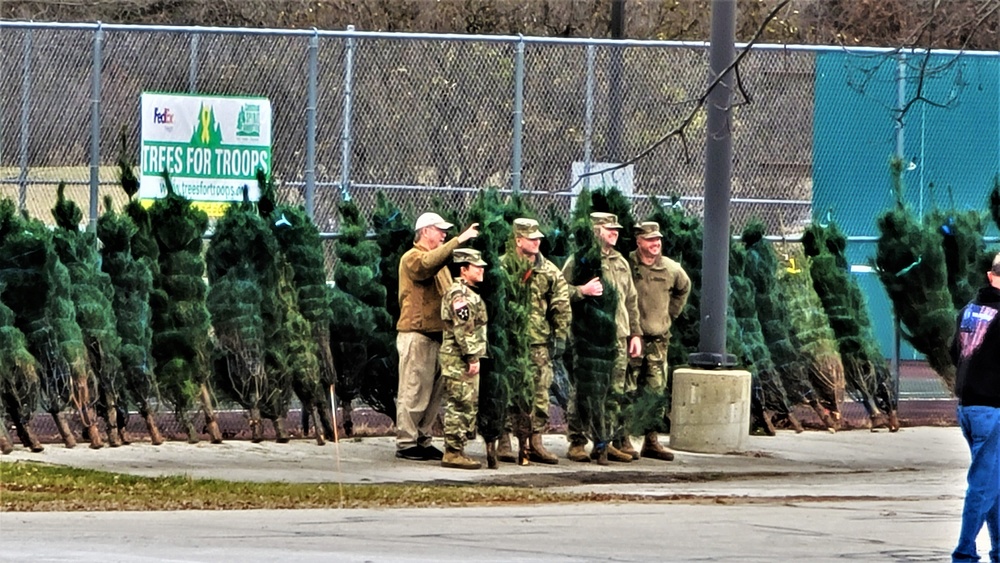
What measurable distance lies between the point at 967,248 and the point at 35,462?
27.8 feet

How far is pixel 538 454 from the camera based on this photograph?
45.4 feet

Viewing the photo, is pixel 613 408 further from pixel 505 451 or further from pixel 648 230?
pixel 648 230

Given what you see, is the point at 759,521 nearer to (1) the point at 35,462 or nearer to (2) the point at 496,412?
(2) the point at 496,412

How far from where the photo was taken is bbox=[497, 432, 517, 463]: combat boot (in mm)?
13875

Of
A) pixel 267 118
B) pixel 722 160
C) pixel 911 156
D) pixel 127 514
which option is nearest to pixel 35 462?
pixel 127 514

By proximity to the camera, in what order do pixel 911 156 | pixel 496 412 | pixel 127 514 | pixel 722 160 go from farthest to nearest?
pixel 911 156, pixel 722 160, pixel 496 412, pixel 127 514

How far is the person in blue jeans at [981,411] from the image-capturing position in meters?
9.06

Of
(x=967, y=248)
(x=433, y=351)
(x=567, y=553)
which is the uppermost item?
(x=967, y=248)

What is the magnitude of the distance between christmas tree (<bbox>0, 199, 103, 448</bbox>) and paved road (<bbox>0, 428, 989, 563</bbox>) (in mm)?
576

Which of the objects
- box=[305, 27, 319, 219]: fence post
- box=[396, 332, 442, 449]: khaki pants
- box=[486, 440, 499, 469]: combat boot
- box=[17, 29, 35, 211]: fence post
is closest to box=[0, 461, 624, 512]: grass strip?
box=[486, 440, 499, 469]: combat boot

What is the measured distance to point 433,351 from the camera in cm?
1370

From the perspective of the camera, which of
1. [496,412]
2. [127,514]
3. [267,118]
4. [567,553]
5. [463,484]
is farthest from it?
[267,118]

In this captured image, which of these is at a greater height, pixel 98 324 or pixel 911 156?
pixel 911 156

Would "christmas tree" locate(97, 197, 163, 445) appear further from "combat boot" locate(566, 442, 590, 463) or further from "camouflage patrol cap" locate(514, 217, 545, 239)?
"combat boot" locate(566, 442, 590, 463)
